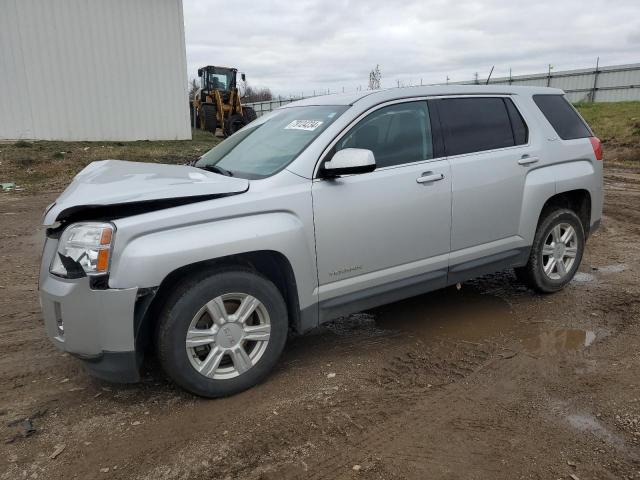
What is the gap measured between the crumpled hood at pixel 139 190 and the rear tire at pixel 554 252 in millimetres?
2856

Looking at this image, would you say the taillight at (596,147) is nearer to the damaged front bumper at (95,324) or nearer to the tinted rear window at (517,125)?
the tinted rear window at (517,125)

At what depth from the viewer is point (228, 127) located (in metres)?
22.5

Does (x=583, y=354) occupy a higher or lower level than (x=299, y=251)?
lower

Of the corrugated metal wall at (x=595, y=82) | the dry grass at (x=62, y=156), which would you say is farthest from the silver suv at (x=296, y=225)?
the corrugated metal wall at (x=595, y=82)

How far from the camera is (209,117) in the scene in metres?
23.0

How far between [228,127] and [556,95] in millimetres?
19007

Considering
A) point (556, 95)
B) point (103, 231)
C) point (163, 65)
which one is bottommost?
point (103, 231)

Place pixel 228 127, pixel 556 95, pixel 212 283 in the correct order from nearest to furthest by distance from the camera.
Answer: pixel 212 283, pixel 556 95, pixel 228 127

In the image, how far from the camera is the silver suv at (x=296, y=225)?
278 cm

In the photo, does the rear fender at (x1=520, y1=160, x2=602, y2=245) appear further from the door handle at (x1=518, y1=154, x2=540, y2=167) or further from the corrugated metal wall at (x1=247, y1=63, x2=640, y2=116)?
the corrugated metal wall at (x1=247, y1=63, x2=640, y2=116)

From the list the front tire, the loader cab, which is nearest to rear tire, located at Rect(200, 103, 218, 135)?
the loader cab

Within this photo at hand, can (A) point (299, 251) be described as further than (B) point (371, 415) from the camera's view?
Yes

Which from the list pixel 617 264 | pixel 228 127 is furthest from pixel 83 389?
pixel 228 127

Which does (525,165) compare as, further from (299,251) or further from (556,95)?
(299,251)
